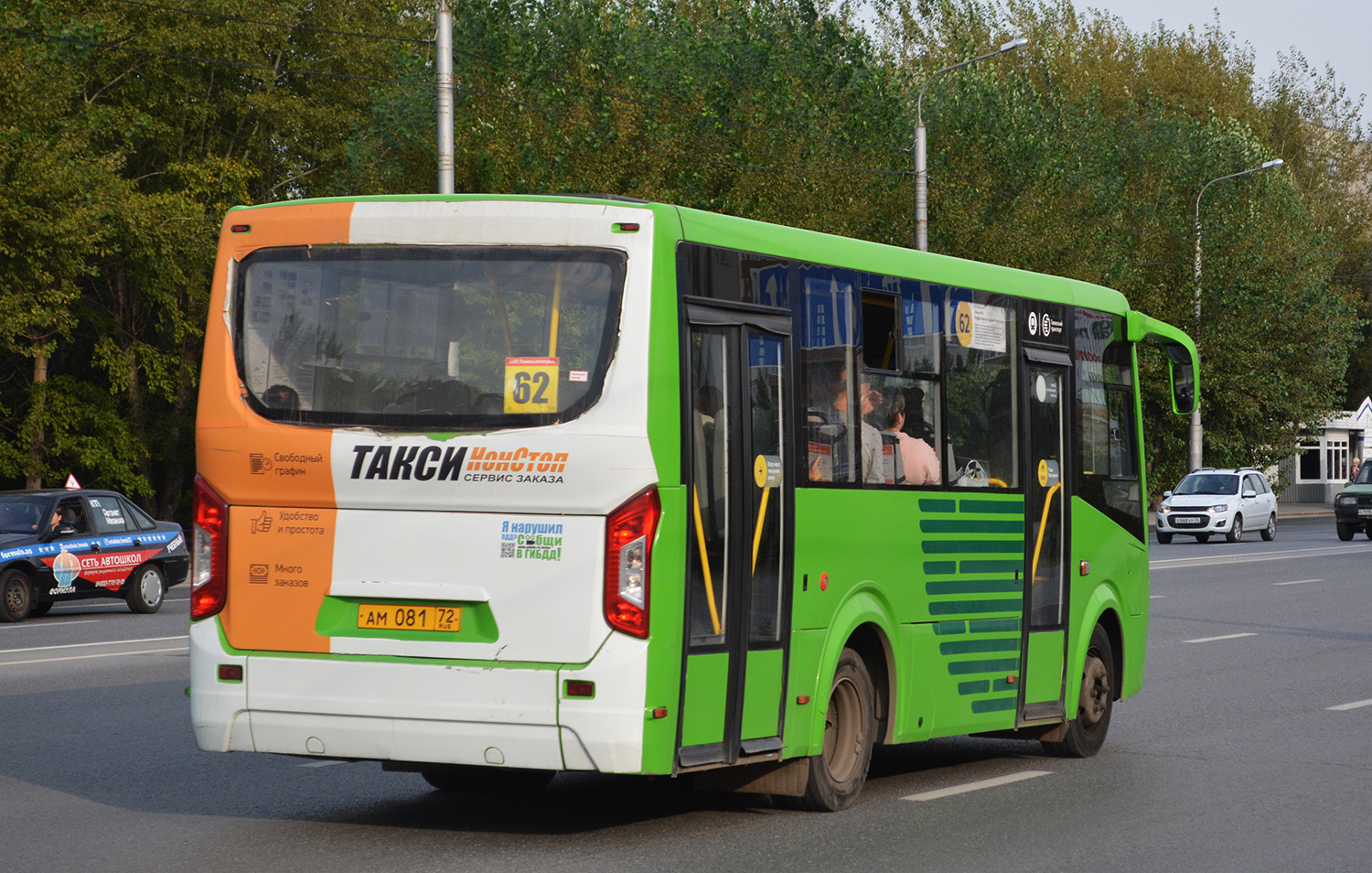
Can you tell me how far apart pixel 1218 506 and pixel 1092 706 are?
3336 centimetres

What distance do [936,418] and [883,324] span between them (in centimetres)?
68

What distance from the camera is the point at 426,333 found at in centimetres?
768

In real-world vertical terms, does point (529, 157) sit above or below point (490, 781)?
above

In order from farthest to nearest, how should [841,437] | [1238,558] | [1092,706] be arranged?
[1238,558]
[1092,706]
[841,437]

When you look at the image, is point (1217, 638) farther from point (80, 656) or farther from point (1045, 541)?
point (80, 656)

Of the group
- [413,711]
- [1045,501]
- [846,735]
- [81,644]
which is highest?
[1045,501]

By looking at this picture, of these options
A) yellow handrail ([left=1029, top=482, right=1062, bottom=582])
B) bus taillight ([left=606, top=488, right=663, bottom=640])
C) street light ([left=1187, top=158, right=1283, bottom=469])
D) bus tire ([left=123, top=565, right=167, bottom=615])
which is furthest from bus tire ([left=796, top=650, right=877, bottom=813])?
street light ([left=1187, top=158, right=1283, bottom=469])

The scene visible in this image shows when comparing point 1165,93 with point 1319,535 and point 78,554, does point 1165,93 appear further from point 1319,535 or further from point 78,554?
point 78,554

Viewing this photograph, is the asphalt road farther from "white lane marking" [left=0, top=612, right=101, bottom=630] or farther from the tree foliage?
the tree foliage

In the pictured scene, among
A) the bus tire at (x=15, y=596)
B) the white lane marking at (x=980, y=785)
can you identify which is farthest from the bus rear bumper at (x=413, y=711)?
the bus tire at (x=15, y=596)

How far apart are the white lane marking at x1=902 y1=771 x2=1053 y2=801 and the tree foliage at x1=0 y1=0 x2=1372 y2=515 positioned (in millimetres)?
21349

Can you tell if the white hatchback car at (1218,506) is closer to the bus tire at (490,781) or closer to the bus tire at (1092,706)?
the bus tire at (1092,706)

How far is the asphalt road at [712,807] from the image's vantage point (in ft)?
24.7

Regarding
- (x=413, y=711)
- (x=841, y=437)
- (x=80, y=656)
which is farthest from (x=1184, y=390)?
(x=80, y=656)
